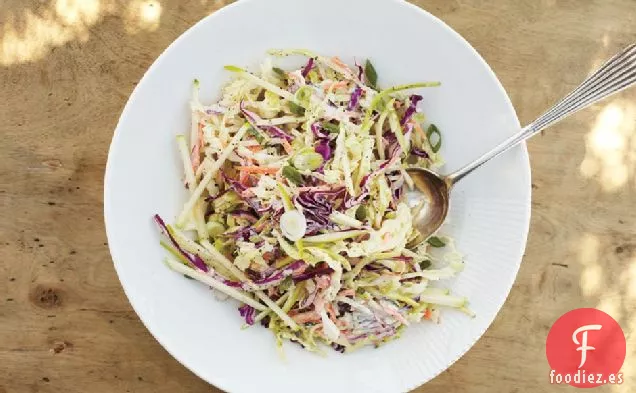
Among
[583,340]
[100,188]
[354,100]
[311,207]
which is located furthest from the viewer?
[583,340]

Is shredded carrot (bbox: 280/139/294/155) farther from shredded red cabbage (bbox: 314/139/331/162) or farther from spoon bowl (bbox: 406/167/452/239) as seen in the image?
spoon bowl (bbox: 406/167/452/239)

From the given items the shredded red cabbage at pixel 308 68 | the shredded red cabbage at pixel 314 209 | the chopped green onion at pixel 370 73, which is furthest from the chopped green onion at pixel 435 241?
the shredded red cabbage at pixel 308 68

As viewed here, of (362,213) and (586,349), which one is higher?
(586,349)

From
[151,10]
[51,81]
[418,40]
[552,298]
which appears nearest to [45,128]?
[51,81]

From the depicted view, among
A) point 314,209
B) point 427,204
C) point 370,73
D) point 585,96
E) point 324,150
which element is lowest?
point 314,209

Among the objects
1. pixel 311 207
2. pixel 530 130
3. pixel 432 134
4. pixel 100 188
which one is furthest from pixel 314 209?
pixel 100 188

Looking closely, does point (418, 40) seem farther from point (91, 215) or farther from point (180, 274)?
point (91, 215)

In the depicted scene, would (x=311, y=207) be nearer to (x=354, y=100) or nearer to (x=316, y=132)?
(x=316, y=132)
